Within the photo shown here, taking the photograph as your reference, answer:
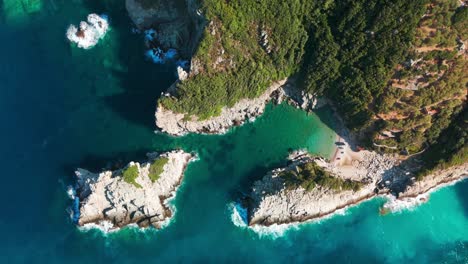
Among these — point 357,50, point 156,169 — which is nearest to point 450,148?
point 357,50

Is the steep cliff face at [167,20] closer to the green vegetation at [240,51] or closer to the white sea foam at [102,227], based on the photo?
the green vegetation at [240,51]

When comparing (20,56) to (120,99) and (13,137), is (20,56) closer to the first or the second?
(13,137)

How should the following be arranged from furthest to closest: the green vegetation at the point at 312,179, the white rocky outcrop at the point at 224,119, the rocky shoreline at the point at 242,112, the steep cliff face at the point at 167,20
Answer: the steep cliff face at the point at 167,20
the rocky shoreline at the point at 242,112
the white rocky outcrop at the point at 224,119
the green vegetation at the point at 312,179

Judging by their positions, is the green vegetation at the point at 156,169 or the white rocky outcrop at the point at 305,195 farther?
the white rocky outcrop at the point at 305,195

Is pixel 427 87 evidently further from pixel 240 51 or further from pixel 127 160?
pixel 127 160

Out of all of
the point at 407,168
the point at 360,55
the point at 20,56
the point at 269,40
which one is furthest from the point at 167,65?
the point at 407,168

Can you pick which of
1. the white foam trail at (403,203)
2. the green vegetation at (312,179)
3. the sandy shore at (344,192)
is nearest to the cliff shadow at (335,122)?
the sandy shore at (344,192)
